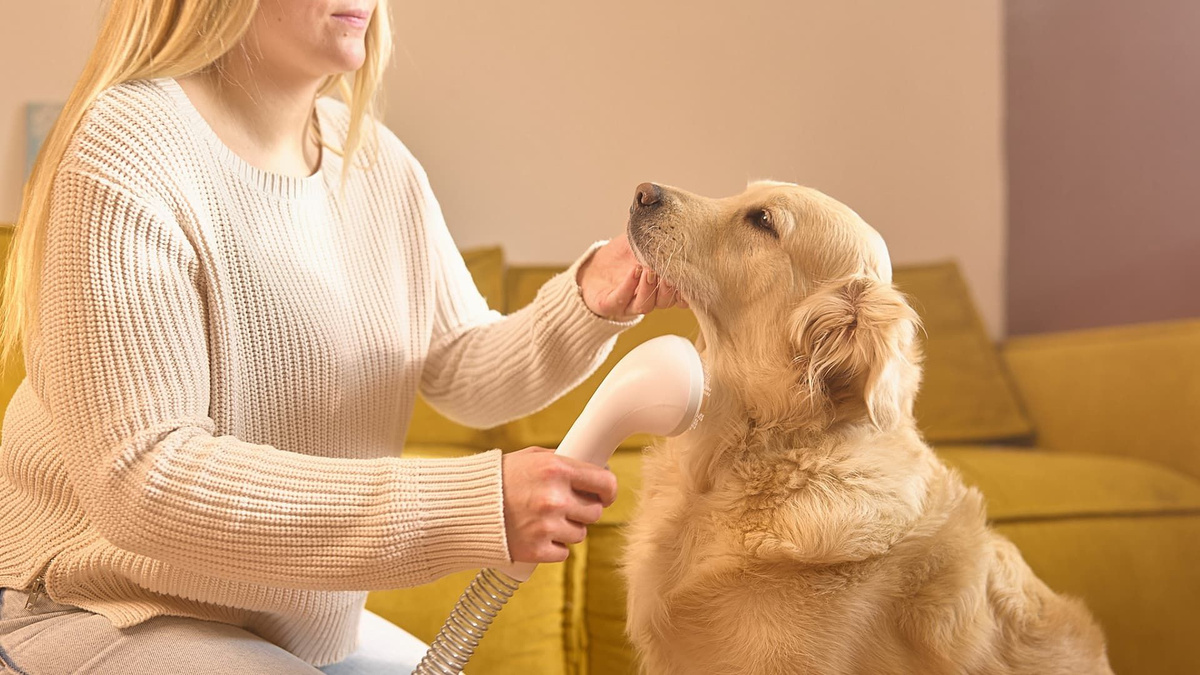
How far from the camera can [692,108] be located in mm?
3012

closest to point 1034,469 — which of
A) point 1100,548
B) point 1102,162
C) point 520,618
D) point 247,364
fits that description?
point 1100,548

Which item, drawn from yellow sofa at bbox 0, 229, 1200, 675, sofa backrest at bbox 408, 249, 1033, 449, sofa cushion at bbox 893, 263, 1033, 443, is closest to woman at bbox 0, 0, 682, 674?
yellow sofa at bbox 0, 229, 1200, 675

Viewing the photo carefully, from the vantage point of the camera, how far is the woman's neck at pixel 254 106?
112 cm

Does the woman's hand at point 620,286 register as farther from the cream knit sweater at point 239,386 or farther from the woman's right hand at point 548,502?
the woman's right hand at point 548,502

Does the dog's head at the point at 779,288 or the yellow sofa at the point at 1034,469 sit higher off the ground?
the dog's head at the point at 779,288

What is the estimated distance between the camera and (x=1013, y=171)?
326 cm

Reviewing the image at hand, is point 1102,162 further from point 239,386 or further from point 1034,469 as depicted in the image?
point 239,386

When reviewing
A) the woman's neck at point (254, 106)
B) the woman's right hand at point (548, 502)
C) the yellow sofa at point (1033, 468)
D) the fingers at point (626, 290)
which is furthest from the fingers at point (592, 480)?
the yellow sofa at point (1033, 468)

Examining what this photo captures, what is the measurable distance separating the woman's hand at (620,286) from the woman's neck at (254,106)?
0.40 metres

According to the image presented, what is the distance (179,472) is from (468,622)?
301 millimetres

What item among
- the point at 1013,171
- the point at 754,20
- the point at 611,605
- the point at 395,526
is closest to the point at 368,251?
the point at 395,526

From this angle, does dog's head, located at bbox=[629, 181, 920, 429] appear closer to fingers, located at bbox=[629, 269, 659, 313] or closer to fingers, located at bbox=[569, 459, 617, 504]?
fingers, located at bbox=[629, 269, 659, 313]

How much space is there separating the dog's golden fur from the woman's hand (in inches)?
1.5

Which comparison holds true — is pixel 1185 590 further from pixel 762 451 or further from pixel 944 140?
pixel 944 140
